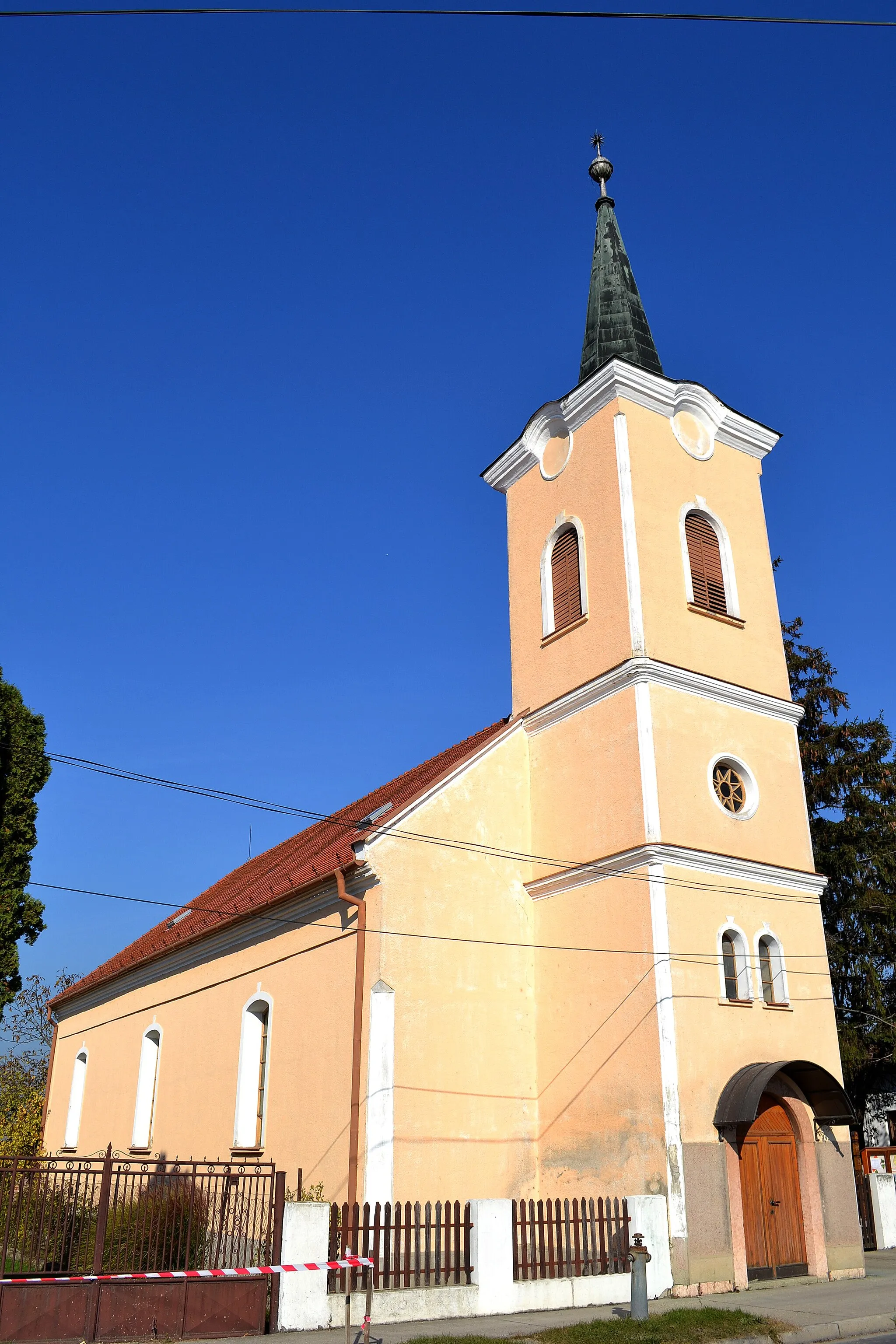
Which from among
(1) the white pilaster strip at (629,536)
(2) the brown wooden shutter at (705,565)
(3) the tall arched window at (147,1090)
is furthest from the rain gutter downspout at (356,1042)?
(3) the tall arched window at (147,1090)

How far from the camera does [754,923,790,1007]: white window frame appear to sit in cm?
1580

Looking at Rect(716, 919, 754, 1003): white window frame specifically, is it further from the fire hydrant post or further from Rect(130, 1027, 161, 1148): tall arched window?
Rect(130, 1027, 161, 1148): tall arched window

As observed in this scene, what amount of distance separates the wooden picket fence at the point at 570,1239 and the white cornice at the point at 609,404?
12.8m

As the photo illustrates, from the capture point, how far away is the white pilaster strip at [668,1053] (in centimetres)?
1341

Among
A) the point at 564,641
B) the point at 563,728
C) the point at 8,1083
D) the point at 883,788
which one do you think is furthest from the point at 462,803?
the point at 8,1083

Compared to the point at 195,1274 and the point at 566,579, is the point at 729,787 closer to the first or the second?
the point at 566,579

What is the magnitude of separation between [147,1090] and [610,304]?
19198mm

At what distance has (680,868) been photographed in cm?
→ 1536

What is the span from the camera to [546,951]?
55.1ft

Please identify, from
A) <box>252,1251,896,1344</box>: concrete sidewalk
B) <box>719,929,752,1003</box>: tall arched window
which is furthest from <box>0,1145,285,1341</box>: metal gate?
<box>719,929,752,1003</box>: tall arched window

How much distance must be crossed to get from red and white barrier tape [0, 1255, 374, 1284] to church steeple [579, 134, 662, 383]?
1501cm

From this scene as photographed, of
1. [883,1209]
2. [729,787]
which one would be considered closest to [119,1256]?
[729,787]

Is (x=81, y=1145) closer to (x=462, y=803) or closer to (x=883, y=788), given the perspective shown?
(x=462, y=803)

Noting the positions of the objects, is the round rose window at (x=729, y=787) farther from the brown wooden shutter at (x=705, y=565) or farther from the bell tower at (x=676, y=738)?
the brown wooden shutter at (x=705, y=565)
